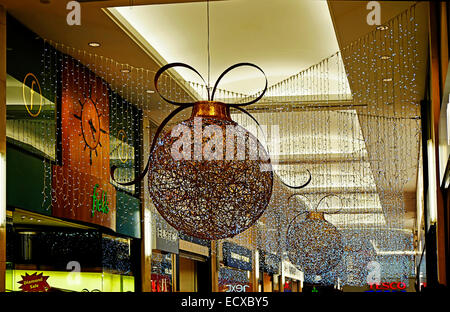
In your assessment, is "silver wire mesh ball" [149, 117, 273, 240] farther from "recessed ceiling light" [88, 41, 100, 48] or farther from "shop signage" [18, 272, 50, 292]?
"shop signage" [18, 272, 50, 292]

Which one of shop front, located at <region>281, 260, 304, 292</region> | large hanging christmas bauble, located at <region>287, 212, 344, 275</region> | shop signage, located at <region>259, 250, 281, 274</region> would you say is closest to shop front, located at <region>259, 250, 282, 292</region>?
shop signage, located at <region>259, 250, 281, 274</region>

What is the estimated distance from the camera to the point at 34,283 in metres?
7.46

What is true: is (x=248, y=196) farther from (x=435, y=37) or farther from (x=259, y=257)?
(x=259, y=257)

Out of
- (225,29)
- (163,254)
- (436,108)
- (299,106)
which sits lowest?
(163,254)

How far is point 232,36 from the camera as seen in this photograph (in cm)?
730

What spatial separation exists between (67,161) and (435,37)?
11.9 feet

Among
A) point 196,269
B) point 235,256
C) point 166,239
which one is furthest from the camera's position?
point 235,256

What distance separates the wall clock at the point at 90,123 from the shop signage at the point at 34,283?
1.31 metres

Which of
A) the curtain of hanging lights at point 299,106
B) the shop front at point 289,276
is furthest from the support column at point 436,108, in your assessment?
the shop front at point 289,276

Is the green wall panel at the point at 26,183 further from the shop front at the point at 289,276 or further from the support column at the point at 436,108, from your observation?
the shop front at the point at 289,276

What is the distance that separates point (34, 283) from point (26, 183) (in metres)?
1.84

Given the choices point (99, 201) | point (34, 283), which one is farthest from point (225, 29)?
point (34, 283)

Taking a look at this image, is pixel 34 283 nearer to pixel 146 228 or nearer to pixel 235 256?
pixel 146 228
